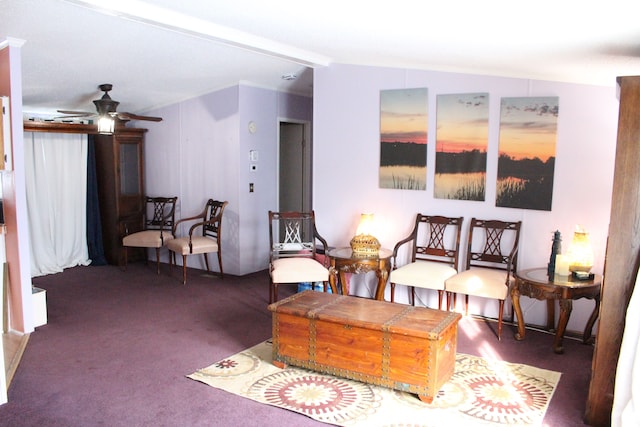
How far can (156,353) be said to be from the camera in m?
3.97

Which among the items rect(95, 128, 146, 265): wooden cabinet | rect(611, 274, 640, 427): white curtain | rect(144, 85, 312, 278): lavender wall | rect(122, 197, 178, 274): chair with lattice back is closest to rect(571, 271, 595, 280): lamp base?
rect(611, 274, 640, 427): white curtain

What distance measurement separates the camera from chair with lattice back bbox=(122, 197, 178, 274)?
255 inches

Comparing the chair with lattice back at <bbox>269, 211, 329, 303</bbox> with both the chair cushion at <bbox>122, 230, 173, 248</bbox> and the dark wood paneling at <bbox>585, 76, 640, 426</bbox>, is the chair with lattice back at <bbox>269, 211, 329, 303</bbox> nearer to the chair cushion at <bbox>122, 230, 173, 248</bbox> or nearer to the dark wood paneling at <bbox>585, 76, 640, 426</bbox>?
the chair cushion at <bbox>122, 230, 173, 248</bbox>

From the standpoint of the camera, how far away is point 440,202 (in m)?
5.02

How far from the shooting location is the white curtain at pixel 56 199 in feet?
21.0

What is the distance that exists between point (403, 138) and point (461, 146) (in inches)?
22.2

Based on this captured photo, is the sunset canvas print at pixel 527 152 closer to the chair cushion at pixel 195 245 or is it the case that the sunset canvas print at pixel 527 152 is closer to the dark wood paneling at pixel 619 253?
the dark wood paneling at pixel 619 253

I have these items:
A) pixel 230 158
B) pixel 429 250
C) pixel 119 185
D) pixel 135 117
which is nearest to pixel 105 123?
pixel 135 117

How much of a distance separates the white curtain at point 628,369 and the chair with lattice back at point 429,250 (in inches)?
76.1

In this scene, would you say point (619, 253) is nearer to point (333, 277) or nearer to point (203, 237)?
point (333, 277)

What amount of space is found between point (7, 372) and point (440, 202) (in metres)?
3.62

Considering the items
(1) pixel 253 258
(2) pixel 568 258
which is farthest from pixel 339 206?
(2) pixel 568 258

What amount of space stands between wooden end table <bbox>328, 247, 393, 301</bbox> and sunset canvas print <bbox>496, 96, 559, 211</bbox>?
1.13 meters

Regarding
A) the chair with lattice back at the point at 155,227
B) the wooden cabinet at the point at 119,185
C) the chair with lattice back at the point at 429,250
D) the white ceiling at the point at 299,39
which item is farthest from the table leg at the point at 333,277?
the wooden cabinet at the point at 119,185
